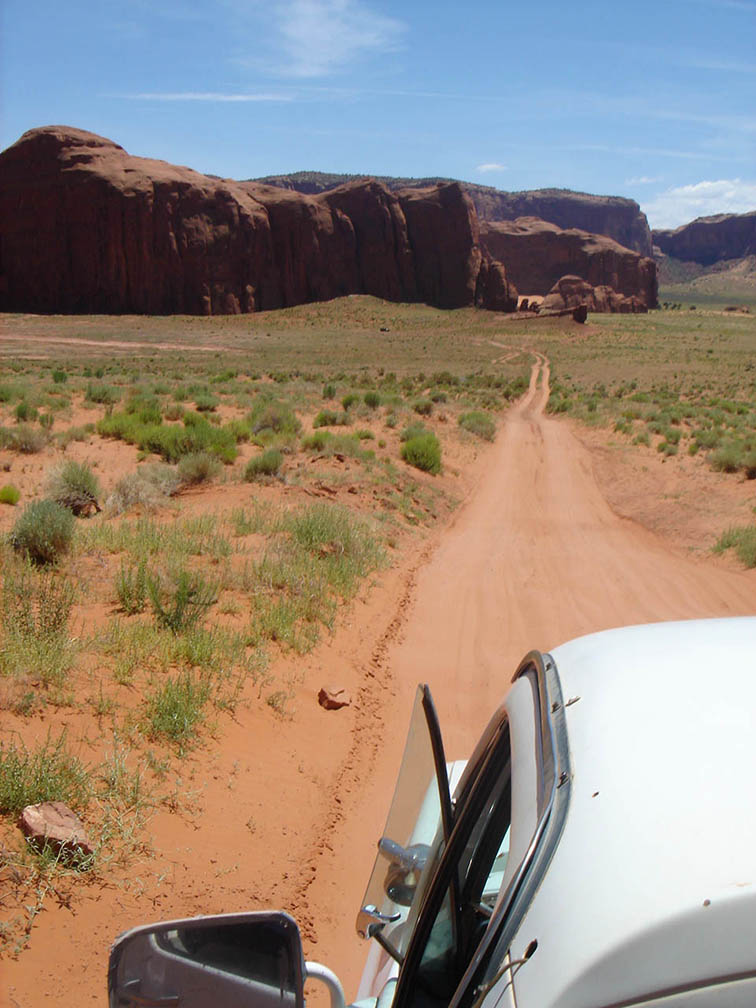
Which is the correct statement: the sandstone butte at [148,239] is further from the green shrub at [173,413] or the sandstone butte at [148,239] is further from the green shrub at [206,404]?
the green shrub at [173,413]

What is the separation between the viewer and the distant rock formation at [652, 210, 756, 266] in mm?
183000

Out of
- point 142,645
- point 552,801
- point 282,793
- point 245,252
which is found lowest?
point 282,793

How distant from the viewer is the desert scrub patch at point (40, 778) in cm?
383

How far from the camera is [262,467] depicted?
1239 cm

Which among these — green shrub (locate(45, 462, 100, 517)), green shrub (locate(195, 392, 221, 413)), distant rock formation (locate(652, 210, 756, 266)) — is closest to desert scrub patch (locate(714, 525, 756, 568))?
green shrub (locate(45, 462, 100, 517))

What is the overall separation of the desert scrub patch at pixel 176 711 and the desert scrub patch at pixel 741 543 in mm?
8227

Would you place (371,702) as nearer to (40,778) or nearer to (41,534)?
(40,778)

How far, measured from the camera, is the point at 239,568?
799 cm

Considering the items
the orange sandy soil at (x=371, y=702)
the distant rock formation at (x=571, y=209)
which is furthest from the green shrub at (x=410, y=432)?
the distant rock formation at (x=571, y=209)

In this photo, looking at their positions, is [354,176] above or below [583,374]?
above

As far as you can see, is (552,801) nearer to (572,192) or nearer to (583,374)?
(583,374)

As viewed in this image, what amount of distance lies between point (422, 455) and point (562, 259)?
106299 millimetres

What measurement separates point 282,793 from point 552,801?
12.2 feet

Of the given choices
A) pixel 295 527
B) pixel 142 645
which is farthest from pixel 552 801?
pixel 295 527
